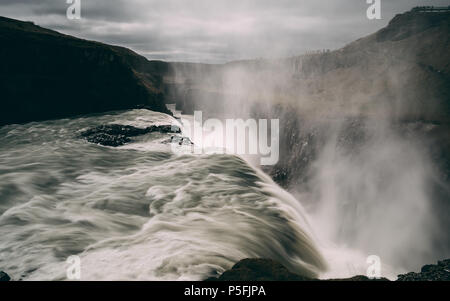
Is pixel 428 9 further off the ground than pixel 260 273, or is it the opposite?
pixel 428 9

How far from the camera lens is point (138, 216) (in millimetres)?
15383

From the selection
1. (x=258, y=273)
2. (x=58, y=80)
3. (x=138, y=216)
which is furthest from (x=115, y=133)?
(x=258, y=273)

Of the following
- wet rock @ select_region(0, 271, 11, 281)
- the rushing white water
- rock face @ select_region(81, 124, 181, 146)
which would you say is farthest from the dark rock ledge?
rock face @ select_region(81, 124, 181, 146)

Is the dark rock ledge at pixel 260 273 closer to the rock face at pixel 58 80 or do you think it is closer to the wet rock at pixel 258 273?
the wet rock at pixel 258 273

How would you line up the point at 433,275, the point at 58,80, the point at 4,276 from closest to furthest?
the point at 4,276 → the point at 433,275 → the point at 58,80

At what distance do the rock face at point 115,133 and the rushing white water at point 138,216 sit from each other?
10.3 feet

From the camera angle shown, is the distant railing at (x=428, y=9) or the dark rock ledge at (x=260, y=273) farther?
the distant railing at (x=428, y=9)

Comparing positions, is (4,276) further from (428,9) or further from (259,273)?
(428,9)

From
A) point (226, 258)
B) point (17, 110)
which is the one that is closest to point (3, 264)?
point (226, 258)

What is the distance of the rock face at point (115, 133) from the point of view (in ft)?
100

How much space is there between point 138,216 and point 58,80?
33.8 metres

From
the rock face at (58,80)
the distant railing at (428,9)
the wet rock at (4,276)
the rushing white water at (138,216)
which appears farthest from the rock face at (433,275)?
the distant railing at (428,9)

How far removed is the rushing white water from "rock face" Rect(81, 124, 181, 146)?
3.14 metres
